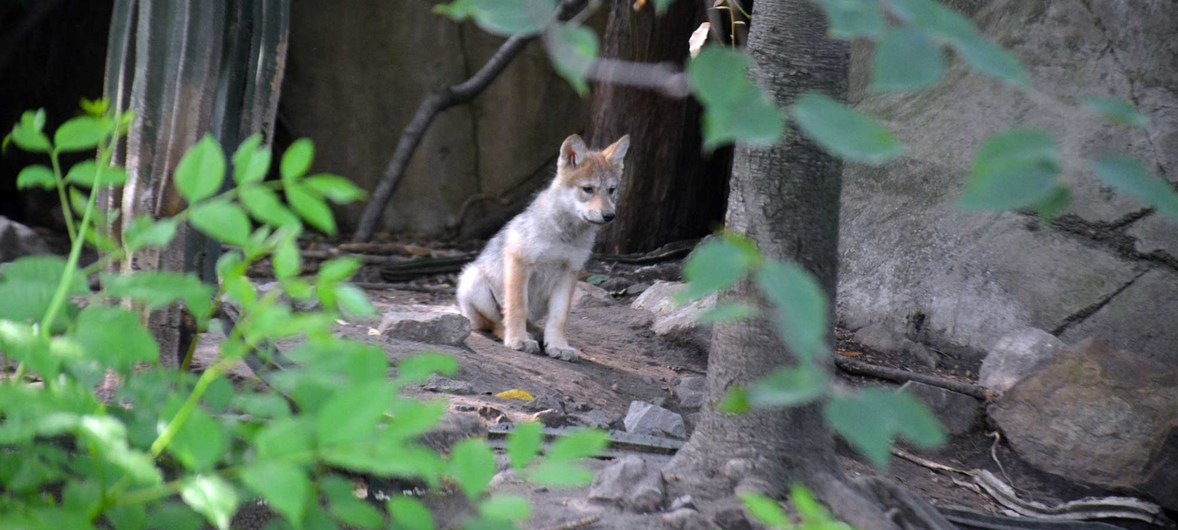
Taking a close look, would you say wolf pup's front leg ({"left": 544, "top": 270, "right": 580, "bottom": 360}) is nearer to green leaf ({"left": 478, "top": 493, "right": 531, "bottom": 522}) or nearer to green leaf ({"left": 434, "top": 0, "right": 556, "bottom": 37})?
green leaf ({"left": 478, "top": 493, "right": 531, "bottom": 522})

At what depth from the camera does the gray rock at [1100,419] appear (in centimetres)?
463

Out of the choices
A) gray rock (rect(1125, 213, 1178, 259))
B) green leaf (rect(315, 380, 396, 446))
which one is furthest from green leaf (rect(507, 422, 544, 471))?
gray rock (rect(1125, 213, 1178, 259))

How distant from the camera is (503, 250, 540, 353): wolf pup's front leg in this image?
20.0 ft

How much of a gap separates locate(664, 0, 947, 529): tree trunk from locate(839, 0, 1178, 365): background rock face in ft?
10.7

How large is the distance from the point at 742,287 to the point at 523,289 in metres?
3.45

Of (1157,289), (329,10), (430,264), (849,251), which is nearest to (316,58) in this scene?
(329,10)

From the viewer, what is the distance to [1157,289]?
19.0 feet

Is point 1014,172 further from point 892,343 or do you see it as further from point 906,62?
point 892,343

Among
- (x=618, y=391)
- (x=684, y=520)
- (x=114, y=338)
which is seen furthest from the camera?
(x=618, y=391)

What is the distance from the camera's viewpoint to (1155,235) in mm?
5773

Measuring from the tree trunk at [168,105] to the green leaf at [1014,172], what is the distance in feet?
8.91

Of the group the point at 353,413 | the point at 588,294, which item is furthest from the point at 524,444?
the point at 588,294

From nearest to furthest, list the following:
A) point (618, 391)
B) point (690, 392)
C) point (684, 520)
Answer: point (684, 520) → point (690, 392) → point (618, 391)

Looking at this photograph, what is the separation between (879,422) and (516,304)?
5.19m
